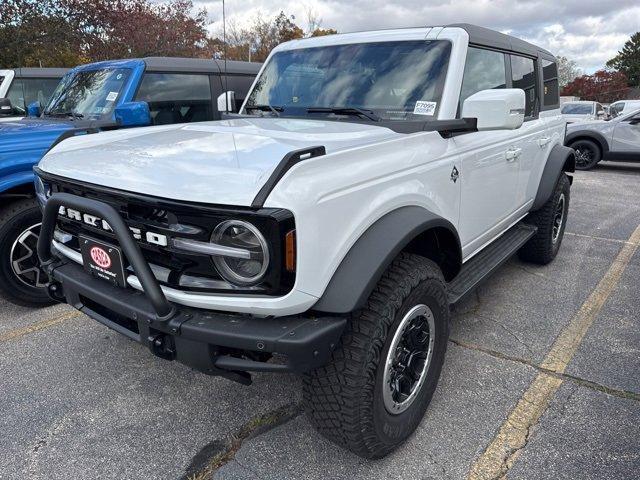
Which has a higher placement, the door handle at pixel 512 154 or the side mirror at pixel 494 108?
the side mirror at pixel 494 108

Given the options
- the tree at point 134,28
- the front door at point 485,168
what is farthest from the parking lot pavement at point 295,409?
the tree at point 134,28

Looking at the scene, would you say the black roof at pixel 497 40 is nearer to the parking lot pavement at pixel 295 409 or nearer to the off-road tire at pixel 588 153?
the parking lot pavement at pixel 295 409

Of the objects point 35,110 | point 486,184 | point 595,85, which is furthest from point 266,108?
point 595,85

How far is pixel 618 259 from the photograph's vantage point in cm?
515

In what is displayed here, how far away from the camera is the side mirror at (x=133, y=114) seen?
4.22 m

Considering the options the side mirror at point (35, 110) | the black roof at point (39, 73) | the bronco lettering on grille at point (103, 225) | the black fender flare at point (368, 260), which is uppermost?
the black roof at point (39, 73)

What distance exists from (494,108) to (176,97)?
3.64m

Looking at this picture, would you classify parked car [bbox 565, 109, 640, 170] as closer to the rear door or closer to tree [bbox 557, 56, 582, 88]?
the rear door

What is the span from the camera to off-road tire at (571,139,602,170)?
1138cm

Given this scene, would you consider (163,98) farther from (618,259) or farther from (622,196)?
(622,196)

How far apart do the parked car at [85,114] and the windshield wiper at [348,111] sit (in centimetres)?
157

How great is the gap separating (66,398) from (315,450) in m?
1.45

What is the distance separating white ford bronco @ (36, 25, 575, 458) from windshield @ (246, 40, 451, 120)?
1 centimetres

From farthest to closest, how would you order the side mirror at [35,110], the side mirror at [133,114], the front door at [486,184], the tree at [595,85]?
the tree at [595,85] < the side mirror at [35,110] < the side mirror at [133,114] < the front door at [486,184]
